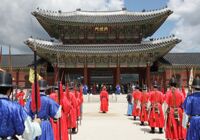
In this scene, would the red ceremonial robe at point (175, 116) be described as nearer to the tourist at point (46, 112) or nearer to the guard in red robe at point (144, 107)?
the tourist at point (46, 112)

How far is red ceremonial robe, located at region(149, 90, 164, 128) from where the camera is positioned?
12328 millimetres

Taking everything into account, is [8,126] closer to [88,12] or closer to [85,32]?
[85,32]

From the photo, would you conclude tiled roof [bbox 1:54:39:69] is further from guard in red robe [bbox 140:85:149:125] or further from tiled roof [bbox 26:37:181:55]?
guard in red robe [bbox 140:85:149:125]

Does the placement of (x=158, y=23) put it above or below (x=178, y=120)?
above

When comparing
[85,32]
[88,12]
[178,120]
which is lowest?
[178,120]

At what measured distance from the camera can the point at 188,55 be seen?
138 ft

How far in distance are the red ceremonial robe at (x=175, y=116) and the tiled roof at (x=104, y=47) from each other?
878 inches

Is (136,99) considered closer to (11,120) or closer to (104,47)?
(11,120)

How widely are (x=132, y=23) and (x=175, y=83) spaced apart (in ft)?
80.7

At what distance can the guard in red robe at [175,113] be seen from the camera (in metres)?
9.80

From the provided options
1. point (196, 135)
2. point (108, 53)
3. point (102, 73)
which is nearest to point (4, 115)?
point (196, 135)

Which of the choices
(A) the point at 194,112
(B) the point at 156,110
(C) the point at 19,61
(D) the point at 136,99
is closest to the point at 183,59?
(C) the point at 19,61

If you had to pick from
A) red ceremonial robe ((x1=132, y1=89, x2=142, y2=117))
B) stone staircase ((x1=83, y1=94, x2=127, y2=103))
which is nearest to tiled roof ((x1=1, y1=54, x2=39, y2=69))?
stone staircase ((x1=83, y1=94, x2=127, y2=103))

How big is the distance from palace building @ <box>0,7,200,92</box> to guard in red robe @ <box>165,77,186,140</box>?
22.3 meters
